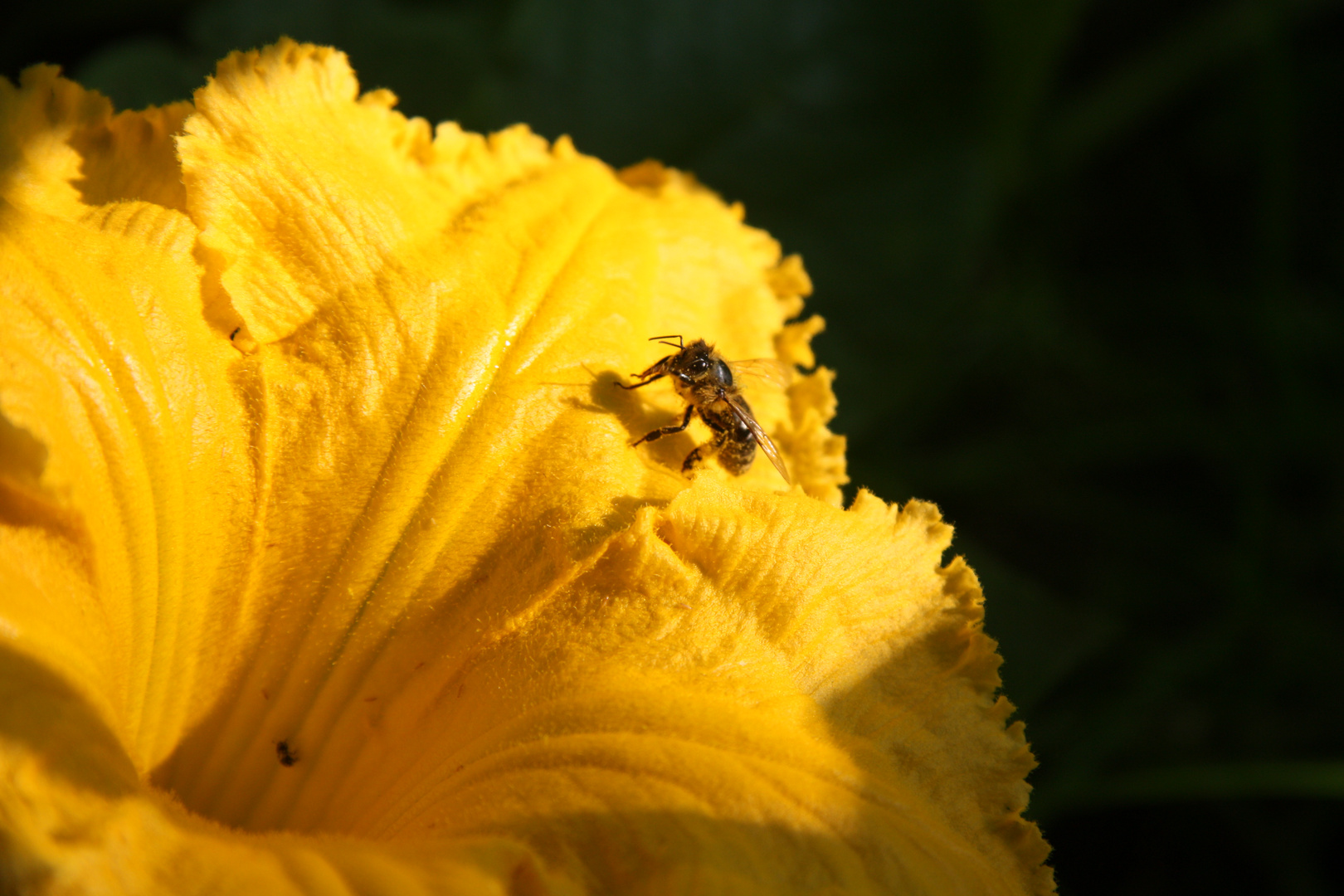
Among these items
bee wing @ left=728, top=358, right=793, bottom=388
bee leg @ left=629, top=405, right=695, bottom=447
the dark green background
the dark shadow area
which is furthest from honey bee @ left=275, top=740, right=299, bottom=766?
the dark green background

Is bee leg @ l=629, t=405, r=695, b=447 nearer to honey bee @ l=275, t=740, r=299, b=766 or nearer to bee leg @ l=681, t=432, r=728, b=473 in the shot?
bee leg @ l=681, t=432, r=728, b=473

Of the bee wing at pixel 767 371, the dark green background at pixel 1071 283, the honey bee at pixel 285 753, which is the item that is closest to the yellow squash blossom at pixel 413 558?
the honey bee at pixel 285 753

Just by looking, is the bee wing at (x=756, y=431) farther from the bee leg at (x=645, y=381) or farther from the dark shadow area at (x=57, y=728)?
the dark shadow area at (x=57, y=728)

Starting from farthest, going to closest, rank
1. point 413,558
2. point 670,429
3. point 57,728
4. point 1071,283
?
point 1071,283 < point 670,429 < point 413,558 < point 57,728

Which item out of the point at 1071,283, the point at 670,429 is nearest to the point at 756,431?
the point at 670,429

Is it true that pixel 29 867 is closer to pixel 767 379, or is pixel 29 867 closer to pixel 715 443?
pixel 715 443

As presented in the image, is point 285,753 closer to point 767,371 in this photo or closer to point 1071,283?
point 767,371
